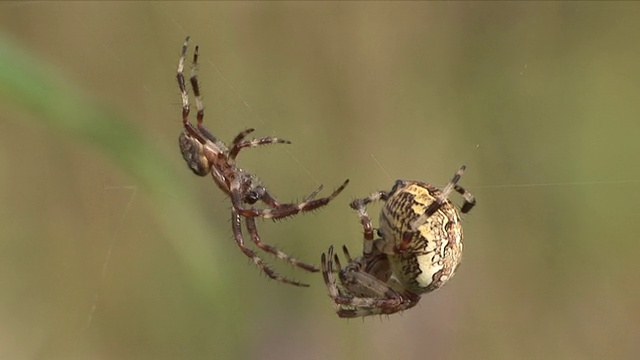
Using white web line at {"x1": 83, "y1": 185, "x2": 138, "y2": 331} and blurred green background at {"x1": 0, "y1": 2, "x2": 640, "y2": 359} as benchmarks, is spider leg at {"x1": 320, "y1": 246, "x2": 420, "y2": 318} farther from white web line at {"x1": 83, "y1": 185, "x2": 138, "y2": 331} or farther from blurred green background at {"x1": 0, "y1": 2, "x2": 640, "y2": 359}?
white web line at {"x1": 83, "y1": 185, "x2": 138, "y2": 331}

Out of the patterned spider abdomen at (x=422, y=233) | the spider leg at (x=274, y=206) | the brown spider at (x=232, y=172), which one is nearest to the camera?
the patterned spider abdomen at (x=422, y=233)

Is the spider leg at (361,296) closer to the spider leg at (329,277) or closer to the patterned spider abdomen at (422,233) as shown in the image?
the spider leg at (329,277)

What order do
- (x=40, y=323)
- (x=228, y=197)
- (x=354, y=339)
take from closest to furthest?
(x=228, y=197) → (x=354, y=339) → (x=40, y=323)

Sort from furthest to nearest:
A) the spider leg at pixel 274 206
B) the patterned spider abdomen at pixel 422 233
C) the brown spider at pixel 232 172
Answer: the brown spider at pixel 232 172
the spider leg at pixel 274 206
the patterned spider abdomen at pixel 422 233

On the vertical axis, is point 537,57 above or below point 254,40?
above

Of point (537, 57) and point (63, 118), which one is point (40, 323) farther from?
point (537, 57)

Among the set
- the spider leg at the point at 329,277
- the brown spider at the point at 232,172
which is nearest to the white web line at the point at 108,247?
the brown spider at the point at 232,172

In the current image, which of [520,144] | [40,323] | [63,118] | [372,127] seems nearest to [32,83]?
[63,118]
